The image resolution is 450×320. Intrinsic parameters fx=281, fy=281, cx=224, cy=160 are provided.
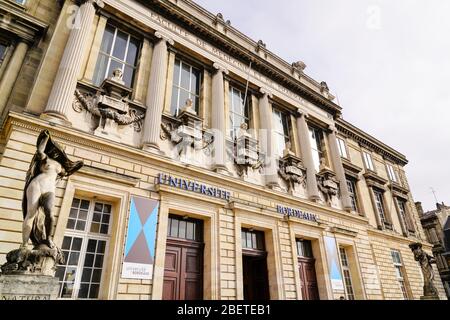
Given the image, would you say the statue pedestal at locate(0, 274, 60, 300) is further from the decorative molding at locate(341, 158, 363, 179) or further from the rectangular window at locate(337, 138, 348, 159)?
the rectangular window at locate(337, 138, 348, 159)

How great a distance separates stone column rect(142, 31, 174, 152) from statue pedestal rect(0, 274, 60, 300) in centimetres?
484

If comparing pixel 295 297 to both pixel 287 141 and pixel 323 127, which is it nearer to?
pixel 287 141

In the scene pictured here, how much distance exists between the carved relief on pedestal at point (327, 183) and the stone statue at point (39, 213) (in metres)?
11.8

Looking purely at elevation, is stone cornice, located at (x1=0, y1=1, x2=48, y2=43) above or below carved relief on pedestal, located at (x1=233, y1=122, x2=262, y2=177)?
above

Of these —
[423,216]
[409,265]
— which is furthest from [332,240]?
[423,216]

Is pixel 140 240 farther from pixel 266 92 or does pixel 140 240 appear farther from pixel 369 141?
pixel 369 141

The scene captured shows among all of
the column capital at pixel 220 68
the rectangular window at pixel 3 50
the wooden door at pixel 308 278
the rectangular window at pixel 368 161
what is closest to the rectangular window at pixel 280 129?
the column capital at pixel 220 68

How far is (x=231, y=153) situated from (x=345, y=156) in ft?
34.0

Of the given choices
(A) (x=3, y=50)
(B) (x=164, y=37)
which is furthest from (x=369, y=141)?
(A) (x=3, y=50)

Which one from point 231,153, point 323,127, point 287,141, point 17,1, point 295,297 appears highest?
point 323,127

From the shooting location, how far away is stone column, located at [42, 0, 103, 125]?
7120 mm

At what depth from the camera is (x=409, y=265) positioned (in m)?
17.5

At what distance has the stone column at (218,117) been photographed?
9969 mm

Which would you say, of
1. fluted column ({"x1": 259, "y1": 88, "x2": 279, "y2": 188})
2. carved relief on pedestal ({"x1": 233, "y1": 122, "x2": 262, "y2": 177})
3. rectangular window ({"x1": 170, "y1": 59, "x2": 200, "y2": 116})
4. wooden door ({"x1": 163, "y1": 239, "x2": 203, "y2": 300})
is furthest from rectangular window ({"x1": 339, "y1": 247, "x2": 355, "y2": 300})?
rectangular window ({"x1": 170, "y1": 59, "x2": 200, "y2": 116})
